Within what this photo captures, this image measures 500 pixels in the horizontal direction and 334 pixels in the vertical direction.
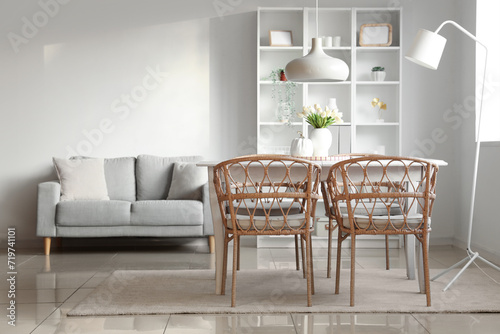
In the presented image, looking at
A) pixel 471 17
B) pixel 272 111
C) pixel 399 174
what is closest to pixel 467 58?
pixel 471 17

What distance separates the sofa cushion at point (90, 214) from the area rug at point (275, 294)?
1221mm

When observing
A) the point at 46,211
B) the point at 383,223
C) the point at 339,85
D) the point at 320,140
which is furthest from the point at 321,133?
the point at 46,211

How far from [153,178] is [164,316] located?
10.3 ft

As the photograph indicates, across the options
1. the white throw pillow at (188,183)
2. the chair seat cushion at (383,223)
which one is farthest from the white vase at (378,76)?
the chair seat cushion at (383,223)

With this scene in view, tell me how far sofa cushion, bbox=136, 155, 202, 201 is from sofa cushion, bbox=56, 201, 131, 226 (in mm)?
592

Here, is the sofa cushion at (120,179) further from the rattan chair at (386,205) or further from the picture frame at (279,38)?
the rattan chair at (386,205)

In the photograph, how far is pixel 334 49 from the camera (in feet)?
21.3

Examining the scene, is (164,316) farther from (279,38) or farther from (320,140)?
(279,38)

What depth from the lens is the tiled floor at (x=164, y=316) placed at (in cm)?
320

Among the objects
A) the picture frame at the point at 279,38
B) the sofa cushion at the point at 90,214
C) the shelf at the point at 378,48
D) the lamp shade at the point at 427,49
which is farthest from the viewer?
the picture frame at the point at 279,38

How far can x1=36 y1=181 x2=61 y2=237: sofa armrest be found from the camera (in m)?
5.91

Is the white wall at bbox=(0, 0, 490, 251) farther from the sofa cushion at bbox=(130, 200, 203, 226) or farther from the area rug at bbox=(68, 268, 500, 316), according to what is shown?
the area rug at bbox=(68, 268, 500, 316)

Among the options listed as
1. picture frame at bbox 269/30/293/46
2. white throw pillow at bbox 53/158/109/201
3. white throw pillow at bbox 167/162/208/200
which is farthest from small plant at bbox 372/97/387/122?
white throw pillow at bbox 53/158/109/201

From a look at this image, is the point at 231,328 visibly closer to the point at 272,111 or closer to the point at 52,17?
the point at 272,111
